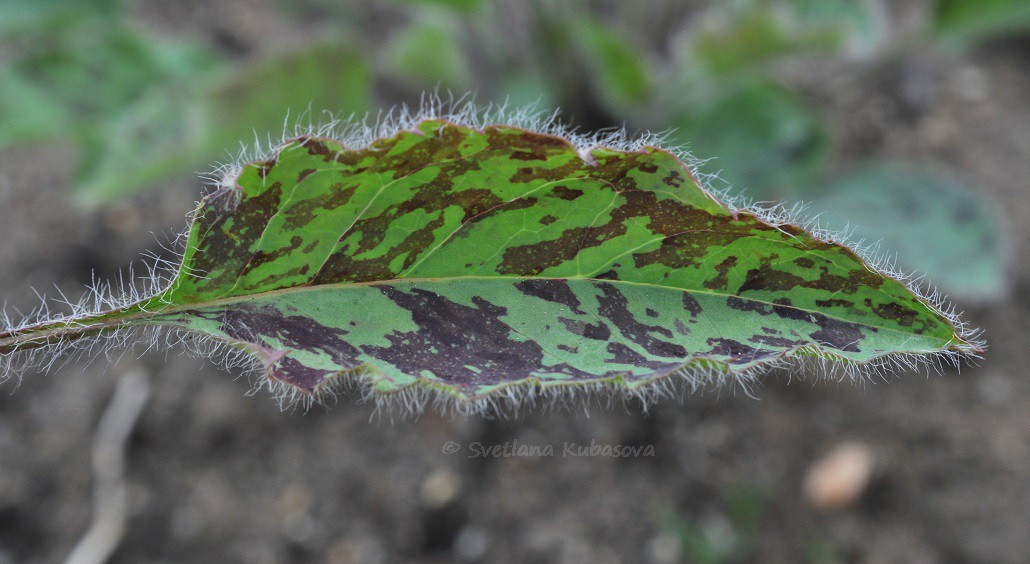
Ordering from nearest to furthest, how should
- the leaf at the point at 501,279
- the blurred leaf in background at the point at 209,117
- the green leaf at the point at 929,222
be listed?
the leaf at the point at 501,279 → the blurred leaf in background at the point at 209,117 → the green leaf at the point at 929,222

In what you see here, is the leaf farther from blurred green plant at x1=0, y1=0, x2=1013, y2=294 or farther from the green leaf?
the green leaf

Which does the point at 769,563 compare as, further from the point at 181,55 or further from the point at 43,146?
the point at 43,146

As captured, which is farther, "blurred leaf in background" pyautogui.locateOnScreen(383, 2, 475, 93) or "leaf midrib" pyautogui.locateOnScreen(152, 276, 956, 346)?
"blurred leaf in background" pyautogui.locateOnScreen(383, 2, 475, 93)

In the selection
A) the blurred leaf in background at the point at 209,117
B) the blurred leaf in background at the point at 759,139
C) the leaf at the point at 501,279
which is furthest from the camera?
the blurred leaf in background at the point at 759,139

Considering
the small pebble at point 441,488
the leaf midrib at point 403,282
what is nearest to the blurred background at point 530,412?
the small pebble at point 441,488

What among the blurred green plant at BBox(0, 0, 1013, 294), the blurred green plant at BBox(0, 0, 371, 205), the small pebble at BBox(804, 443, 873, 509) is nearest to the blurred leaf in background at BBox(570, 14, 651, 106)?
the blurred green plant at BBox(0, 0, 1013, 294)

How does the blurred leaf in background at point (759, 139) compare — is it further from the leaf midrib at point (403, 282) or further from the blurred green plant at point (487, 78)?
the leaf midrib at point (403, 282)

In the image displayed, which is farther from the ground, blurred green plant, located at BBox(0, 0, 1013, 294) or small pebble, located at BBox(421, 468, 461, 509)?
blurred green plant, located at BBox(0, 0, 1013, 294)

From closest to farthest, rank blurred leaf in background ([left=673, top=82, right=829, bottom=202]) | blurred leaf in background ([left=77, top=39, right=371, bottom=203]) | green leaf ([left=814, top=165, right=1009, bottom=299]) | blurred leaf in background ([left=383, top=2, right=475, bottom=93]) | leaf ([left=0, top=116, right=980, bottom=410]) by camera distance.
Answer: leaf ([left=0, top=116, right=980, bottom=410]) < blurred leaf in background ([left=77, top=39, right=371, bottom=203]) < green leaf ([left=814, top=165, right=1009, bottom=299]) < blurred leaf in background ([left=673, top=82, right=829, bottom=202]) < blurred leaf in background ([left=383, top=2, right=475, bottom=93])
